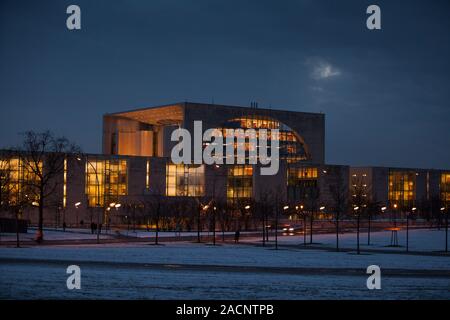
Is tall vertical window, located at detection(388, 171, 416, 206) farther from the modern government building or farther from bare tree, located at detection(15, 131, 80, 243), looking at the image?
bare tree, located at detection(15, 131, 80, 243)

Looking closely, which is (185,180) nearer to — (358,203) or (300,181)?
(300,181)

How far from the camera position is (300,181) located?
13738 centimetres

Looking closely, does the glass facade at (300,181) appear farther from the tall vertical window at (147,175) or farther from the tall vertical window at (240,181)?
the tall vertical window at (147,175)

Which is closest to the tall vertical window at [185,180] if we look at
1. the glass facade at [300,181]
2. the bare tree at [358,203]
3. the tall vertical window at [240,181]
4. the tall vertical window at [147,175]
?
the tall vertical window at [147,175]

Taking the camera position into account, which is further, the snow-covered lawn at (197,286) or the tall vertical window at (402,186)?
the tall vertical window at (402,186)

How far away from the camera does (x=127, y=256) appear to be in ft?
Result: 136

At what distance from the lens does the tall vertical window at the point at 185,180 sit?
393 ft

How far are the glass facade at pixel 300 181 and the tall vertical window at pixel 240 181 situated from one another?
10.7 metres

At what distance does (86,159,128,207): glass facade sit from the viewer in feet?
365

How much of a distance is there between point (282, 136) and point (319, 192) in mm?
18340

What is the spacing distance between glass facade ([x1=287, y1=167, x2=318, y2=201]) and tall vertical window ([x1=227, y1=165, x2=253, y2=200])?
1068cm

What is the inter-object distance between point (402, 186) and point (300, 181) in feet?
120
